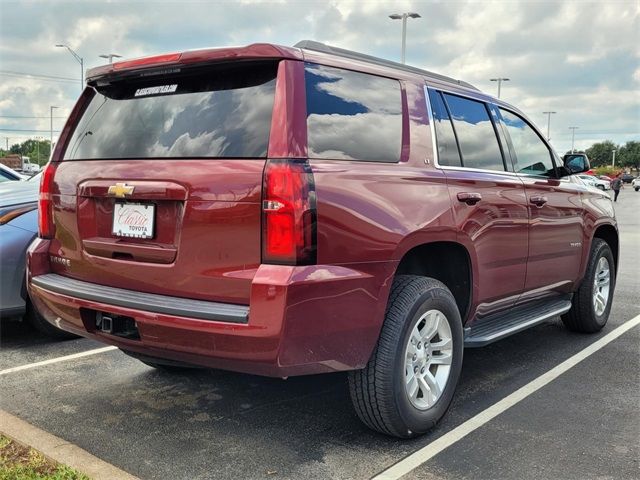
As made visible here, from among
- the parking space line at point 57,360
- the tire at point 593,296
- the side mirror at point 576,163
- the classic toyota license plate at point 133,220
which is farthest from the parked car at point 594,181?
the parking space line at point 57,360

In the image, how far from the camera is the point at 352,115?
3111 mm

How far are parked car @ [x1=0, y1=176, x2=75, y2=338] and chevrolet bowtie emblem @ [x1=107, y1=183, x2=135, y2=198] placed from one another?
1.99m

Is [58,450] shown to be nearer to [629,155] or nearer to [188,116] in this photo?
[188,116]

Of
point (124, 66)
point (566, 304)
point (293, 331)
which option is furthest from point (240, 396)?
point (566, 304)

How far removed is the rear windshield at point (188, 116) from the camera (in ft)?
9.45

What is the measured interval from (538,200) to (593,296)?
1463mm

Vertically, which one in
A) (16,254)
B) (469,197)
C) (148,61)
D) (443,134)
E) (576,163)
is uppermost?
(148,61)

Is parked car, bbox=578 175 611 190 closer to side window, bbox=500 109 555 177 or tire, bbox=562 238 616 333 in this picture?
tire, bbox=562 238 616 333

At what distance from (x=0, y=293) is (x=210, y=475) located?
8.68ft

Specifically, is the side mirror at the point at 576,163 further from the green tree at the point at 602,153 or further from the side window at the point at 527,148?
the green tree at the point at 602,153

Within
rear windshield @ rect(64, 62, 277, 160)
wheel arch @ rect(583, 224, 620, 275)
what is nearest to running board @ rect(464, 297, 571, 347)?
wheel arch @ rect(583, 224, 620, 275)

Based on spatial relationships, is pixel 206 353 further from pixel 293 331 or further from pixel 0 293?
pixel 0 293

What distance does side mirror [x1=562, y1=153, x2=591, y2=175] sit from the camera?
507 cm

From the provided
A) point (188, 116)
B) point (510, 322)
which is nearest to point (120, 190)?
point (188, 116)
